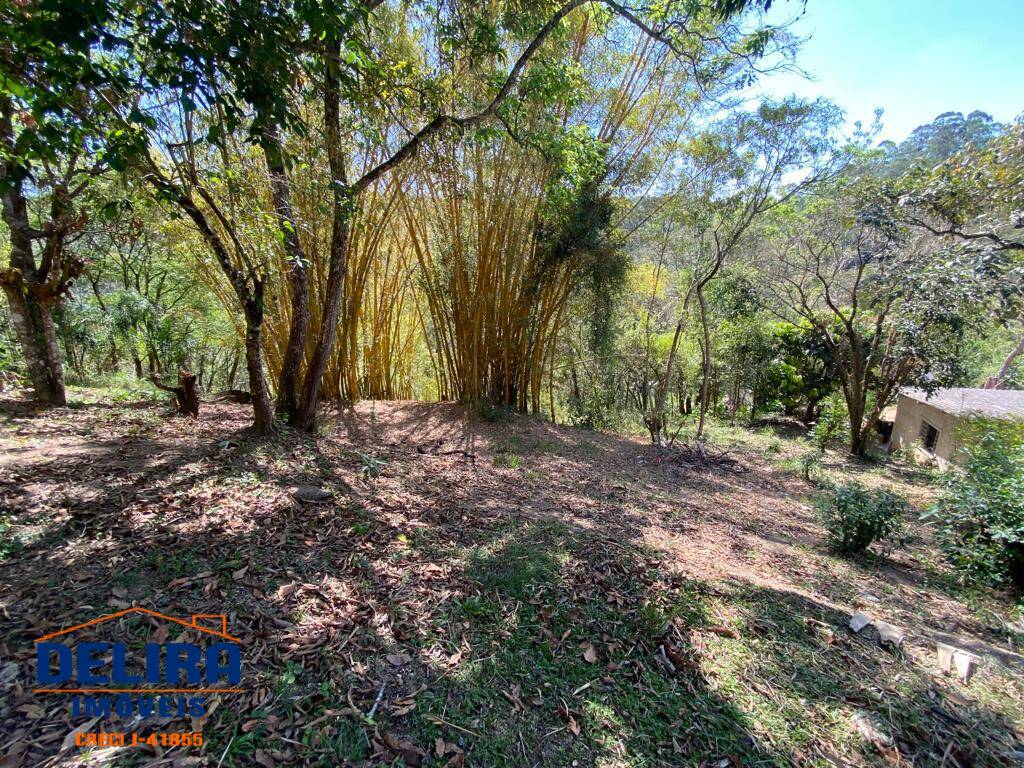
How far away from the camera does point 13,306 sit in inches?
133

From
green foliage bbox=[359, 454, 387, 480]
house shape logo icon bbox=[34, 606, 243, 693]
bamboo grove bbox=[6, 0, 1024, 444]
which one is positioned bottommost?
house shape logo icon bbox=[34, 606, 243, 693]

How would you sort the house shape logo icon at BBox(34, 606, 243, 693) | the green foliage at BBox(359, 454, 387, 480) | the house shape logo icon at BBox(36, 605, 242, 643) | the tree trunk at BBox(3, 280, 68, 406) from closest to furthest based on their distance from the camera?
the house shape logo icon at BBox(34, 606, 243, 693) → the house shape logo icon at BBox(36, 605, 242, 643) → the green foliage at BBox(359, 454, 387, 480) → the tree trunk at BBox(3, 280, 68, 406)

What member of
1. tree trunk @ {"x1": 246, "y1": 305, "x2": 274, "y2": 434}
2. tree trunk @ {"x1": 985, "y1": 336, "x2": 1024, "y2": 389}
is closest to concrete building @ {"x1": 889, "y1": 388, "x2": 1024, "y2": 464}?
tree trunk @ {"x1": 985, "y1": 336, "x2": 1024, "y2": 389}

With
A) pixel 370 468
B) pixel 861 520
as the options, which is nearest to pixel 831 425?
pixel 861 520

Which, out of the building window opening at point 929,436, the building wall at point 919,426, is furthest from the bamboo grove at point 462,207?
the building window opening at point 929,436

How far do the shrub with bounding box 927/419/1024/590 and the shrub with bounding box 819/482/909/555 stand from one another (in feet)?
0.74

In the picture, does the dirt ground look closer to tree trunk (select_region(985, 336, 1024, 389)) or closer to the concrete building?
the concrete building

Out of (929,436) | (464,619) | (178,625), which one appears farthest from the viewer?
(929,436)

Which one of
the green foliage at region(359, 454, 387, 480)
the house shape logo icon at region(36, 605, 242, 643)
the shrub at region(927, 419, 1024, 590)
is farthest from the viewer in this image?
the green foliage at region(359, 454, 387, 480)

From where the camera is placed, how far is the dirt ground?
119 cm

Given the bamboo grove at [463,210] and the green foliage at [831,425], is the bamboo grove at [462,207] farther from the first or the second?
the green foliage at [831,425]

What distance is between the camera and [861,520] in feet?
8.96

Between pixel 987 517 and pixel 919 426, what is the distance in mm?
7253

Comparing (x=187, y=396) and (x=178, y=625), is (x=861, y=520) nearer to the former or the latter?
(x=178, y=625)
